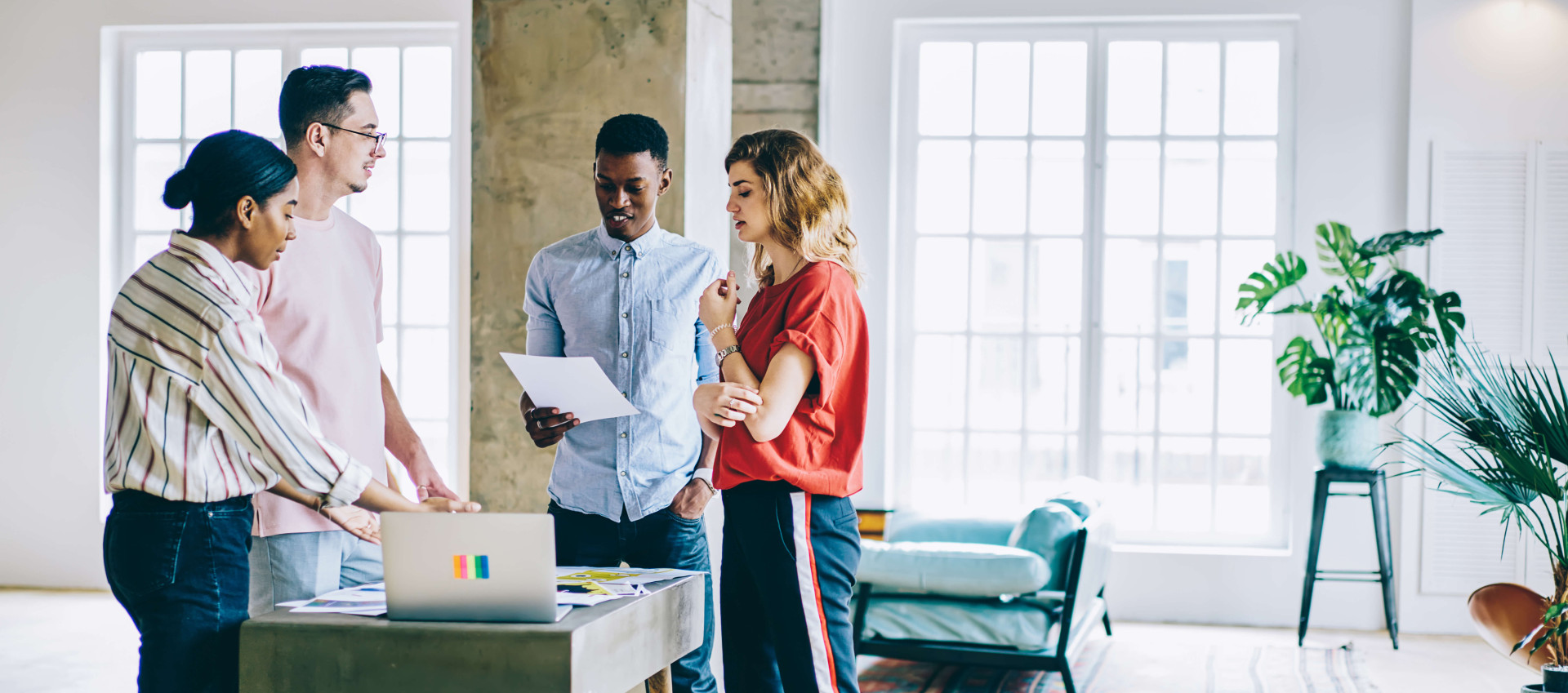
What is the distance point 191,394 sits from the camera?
1.72 metres

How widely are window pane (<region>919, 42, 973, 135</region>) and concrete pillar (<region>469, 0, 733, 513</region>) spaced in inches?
112

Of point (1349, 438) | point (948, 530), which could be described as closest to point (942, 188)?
point (948, 530)

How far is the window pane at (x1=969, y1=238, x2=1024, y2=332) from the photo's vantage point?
237 inches

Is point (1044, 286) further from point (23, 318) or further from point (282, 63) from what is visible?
point (23, 318)

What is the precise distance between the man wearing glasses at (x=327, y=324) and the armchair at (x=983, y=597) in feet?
6.75

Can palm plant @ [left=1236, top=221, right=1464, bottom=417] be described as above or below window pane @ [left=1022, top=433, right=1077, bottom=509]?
above

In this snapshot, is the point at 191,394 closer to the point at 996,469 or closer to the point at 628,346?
the point at 628,346

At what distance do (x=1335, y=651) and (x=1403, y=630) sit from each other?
68 centimetres

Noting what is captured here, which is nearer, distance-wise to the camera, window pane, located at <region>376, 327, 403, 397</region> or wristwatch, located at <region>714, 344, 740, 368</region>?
wristwatch, located at <region>714, 344, 740, 368</region>

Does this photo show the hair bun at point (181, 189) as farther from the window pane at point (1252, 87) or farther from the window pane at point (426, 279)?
the window pane at point (1252, 87)

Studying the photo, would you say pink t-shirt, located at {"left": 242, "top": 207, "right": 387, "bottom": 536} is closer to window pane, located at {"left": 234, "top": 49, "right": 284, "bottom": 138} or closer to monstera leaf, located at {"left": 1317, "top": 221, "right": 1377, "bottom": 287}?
monstera leaf, located at {"left": 1317, "top": 221, "right": 1377, "bottom": 287}

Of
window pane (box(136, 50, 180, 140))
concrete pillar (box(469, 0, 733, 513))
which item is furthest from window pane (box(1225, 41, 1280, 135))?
window pane (box(136, 50, 180, 140))

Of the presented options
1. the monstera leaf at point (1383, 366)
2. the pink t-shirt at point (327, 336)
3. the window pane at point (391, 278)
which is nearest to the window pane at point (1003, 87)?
the monstera leaf at point (1383, 366)

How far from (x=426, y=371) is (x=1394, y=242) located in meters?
4.78
